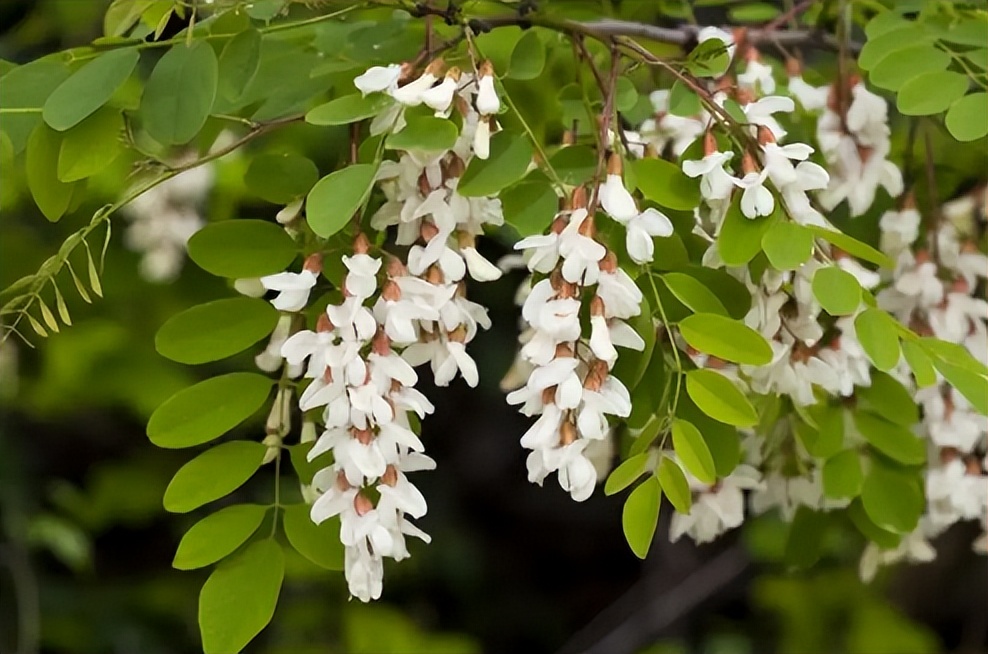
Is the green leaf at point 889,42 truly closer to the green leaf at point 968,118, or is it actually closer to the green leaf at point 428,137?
the green leaf at point 968,118

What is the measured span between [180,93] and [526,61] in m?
0.17

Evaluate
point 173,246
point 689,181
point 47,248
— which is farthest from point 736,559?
point 689,181

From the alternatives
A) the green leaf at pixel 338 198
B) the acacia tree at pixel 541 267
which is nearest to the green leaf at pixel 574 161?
the acacia tree at pixel 541 267

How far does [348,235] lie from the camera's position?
447mm

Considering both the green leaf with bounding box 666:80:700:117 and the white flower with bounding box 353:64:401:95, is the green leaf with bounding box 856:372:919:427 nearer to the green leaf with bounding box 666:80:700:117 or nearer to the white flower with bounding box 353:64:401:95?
the green leaf with bounding box 666:80:700:117

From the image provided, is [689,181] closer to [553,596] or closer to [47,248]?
[47,248]

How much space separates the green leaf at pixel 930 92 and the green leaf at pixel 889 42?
3 cm

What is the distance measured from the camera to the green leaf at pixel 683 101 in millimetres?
462

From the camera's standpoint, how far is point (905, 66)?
20.8 inches

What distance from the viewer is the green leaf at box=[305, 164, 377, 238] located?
391 mm

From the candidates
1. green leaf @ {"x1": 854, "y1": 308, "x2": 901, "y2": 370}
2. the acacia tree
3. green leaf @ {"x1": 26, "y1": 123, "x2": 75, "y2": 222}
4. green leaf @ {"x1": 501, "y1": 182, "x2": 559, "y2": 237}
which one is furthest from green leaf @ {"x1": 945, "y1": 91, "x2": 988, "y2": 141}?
green leaf @ {"x1": 26, "y1": 123, "x2": 75, "y2": 222}

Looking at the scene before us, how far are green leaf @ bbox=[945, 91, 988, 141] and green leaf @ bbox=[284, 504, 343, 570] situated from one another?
0.37 meters

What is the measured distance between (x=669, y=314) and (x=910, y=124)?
1.13 feet

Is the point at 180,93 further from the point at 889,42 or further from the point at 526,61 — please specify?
the point at 889,42
